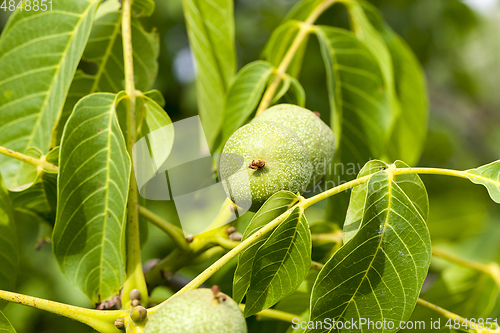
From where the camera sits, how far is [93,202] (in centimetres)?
86

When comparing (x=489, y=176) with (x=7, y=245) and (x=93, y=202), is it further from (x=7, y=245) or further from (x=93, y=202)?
(x=7, y=245)

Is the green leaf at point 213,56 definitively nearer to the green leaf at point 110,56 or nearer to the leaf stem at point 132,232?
the green leaf at point 110,56

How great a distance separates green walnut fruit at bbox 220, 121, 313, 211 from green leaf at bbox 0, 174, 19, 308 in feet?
1.51

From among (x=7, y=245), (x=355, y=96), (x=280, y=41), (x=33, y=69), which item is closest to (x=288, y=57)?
(x=280, y=41)

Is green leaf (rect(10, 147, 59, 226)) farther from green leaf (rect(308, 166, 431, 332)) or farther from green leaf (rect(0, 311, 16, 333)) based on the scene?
green leaf (rect(308, 166, 431, 332))

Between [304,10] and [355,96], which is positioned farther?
[304,10]

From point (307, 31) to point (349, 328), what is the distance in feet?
3.09

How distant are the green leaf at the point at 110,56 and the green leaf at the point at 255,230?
633mm

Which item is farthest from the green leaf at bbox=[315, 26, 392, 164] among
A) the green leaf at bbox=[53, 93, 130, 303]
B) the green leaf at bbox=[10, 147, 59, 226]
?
the green leaf at bbox=[10, 147, 59, 226]

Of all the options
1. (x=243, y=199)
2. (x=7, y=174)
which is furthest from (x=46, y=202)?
(x=243, y=199)

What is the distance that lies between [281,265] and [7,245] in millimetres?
593

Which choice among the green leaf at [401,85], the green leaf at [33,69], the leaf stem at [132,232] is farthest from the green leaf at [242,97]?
the green leaf at [401,85]

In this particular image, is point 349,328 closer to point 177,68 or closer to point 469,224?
point 177,68

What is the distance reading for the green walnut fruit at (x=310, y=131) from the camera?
87cm
